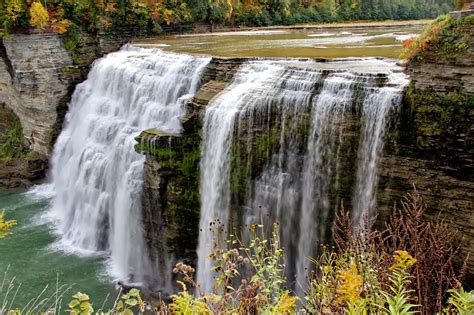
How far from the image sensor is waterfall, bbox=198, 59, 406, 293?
10.8 metres

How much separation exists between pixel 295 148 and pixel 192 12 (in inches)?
873

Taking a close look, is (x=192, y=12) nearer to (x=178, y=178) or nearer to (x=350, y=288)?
(x=178, y=178)

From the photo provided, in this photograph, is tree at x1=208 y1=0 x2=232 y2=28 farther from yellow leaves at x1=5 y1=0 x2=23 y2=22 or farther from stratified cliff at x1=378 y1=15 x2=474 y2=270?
stratified cliff at x1=378 y1=15 x2=474 y2=270

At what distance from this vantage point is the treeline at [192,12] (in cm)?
2262

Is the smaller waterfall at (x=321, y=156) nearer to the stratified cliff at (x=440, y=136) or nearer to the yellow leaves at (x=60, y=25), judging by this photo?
the stratified cliff at (x=440, y=136)

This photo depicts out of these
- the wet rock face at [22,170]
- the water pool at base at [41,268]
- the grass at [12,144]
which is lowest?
the water pool at base at [41,268]

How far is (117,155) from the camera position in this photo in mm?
16781

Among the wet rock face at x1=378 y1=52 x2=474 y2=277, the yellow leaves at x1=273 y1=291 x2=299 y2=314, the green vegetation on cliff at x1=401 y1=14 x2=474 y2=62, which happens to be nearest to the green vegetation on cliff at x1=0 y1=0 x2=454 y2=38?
the green vegetation on cliff at x1=401 y1=14 x2=474 y2=62

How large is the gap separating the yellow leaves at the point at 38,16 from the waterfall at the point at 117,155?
4297 mm

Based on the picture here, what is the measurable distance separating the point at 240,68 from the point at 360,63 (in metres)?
3.69

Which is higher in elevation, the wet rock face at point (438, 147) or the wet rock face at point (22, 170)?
the wet rock face at point (438, 147)

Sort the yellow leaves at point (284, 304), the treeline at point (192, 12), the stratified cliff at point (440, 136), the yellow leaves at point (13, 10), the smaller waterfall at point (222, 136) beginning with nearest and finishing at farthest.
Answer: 1. the yellow leaves at point (284, 304)
2. the stratified cliff at point (440, 136)
3. the smaller waterfall at point (222, 136)
4. the yellow leaves at point (13, 10)
5. the treeline at point (192, 12)

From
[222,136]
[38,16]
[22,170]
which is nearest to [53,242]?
[22,170]

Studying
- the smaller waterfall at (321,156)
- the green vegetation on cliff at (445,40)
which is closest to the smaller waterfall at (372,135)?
the smaller waterfall at (321,156)
